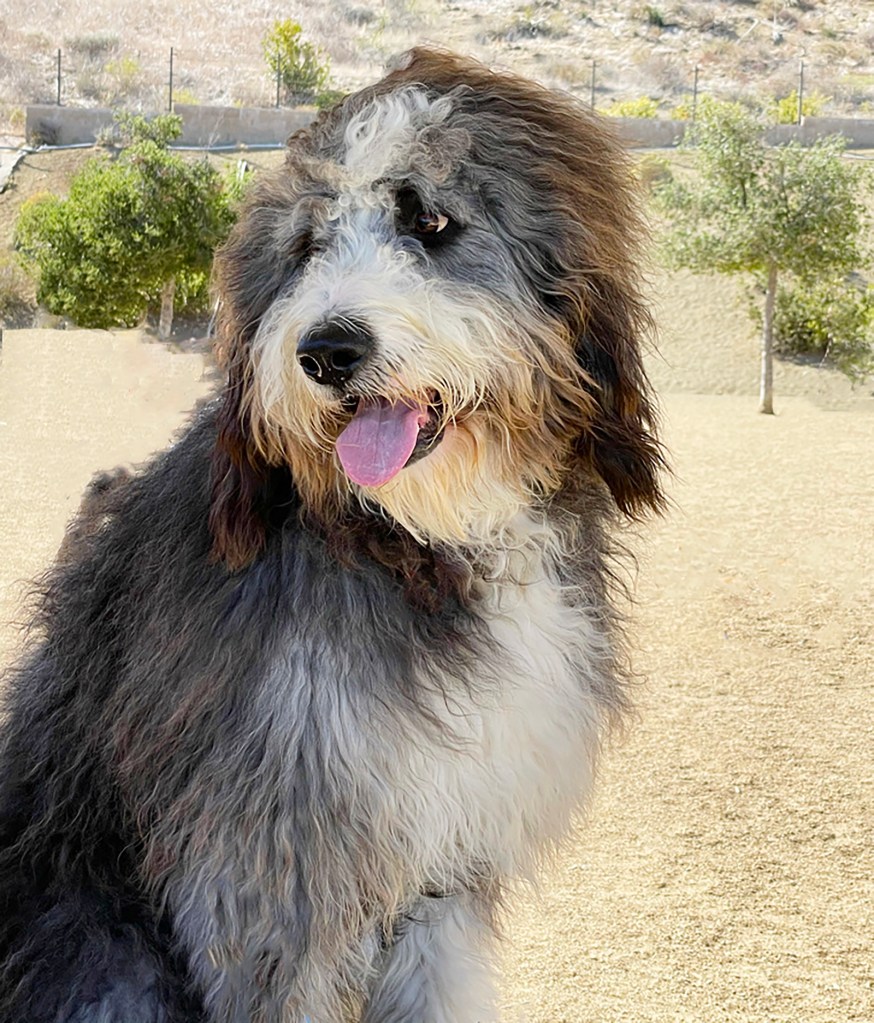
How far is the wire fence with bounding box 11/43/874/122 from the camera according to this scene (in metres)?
27.9

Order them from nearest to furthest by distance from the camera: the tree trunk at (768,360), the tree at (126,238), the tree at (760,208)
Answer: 1. the tree trunk at (768,360)
2. the tree at (760,208)
3. the tree at (126,238)

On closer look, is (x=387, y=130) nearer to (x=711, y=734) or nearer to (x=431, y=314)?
(x=431, y=314)

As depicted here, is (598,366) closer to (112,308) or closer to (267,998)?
(267,998)

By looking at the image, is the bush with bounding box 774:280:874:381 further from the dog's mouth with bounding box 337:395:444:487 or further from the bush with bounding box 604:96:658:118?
the dog's mouth with bounding box 337:395:444:487

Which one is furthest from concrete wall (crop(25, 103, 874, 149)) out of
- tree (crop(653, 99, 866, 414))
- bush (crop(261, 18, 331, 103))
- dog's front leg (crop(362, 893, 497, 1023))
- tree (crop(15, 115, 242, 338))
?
dog's front leg (crop(362, 893, 497, 1023))

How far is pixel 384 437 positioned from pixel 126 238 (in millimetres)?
20042

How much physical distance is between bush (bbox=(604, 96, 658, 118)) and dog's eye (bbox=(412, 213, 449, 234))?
95.2 ft

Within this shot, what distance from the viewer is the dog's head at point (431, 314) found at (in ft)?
5.14

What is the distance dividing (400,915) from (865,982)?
60.7 inches

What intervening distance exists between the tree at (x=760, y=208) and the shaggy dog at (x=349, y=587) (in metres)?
14.1

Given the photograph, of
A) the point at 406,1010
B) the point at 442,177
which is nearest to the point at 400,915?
the point at 406,1010

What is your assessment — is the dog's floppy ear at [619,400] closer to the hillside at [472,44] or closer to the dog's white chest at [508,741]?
the dog's white chest at [508,741]

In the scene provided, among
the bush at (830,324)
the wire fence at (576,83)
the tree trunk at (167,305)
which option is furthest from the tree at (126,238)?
the bush at (830,324)

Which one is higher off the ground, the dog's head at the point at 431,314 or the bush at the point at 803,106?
the bush at the point at 803,106
